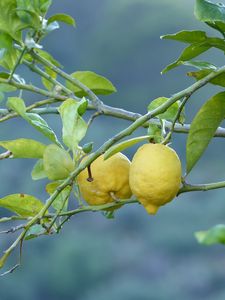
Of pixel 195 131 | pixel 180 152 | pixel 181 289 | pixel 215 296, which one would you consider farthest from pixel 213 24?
pixel 181 289

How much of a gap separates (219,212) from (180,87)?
38.5 inches

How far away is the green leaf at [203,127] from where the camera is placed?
30.7 inches

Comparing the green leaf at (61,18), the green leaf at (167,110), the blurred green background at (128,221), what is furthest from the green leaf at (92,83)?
the blurred green background at (128,221)

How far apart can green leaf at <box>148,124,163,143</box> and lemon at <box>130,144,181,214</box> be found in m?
0.02

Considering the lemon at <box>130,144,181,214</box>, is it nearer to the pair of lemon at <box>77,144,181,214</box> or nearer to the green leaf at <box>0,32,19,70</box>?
the pair of lemon at <box>77,144,181,214</box>

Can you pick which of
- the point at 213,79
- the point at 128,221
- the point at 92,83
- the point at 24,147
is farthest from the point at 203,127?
the point at 128,221

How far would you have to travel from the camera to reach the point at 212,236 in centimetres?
49

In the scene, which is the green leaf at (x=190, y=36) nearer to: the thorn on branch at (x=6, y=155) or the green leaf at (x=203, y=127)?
the green leaf at (x=203, y=127)

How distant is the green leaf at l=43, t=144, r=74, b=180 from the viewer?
77 cm

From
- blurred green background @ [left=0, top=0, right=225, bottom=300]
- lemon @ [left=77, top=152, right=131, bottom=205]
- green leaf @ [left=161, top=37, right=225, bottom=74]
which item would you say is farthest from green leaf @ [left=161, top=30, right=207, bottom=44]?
blurred green background @ [left=0, top=0, right=225, bottom=300]

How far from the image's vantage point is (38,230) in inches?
32.9

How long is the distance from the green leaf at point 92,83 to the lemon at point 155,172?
0.25m

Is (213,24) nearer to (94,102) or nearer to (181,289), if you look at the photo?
(94,102)

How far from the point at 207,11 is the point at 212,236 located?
30cm
